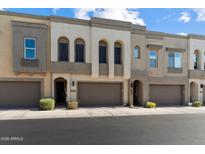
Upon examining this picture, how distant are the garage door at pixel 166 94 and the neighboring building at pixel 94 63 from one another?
0.11 meters

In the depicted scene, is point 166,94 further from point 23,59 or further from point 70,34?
point 23,59

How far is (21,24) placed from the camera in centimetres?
1684

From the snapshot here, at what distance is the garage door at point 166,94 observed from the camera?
22219 mm

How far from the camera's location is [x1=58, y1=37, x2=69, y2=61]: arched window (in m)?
18.3

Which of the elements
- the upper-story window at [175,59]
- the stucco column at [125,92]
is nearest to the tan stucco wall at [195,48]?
Result: the upper-story window at [175,59]

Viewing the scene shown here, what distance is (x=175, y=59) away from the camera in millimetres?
22562

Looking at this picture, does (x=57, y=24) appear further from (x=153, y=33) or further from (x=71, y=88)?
(x=153, y=33)

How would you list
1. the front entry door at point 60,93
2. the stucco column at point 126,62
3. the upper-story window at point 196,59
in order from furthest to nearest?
1. the upper-story window at point 196,59
2. the front entry door at point 60,93
3. the stucco column at point 126,62

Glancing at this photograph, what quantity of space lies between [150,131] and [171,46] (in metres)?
15.3

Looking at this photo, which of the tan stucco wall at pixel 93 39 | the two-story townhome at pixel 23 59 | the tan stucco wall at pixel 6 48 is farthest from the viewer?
the tan stucco wall at pixel 93 39

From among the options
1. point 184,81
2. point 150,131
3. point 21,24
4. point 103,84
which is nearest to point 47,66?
point 21,24

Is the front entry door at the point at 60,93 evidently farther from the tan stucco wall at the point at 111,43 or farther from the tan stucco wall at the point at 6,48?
the tan stucco wall at the point at 6,48

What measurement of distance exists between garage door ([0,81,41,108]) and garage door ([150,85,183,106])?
12.2 meters

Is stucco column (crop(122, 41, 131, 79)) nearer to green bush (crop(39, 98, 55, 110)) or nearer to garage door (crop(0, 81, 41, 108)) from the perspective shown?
green bush (crop(39, 98, 55, 110))
